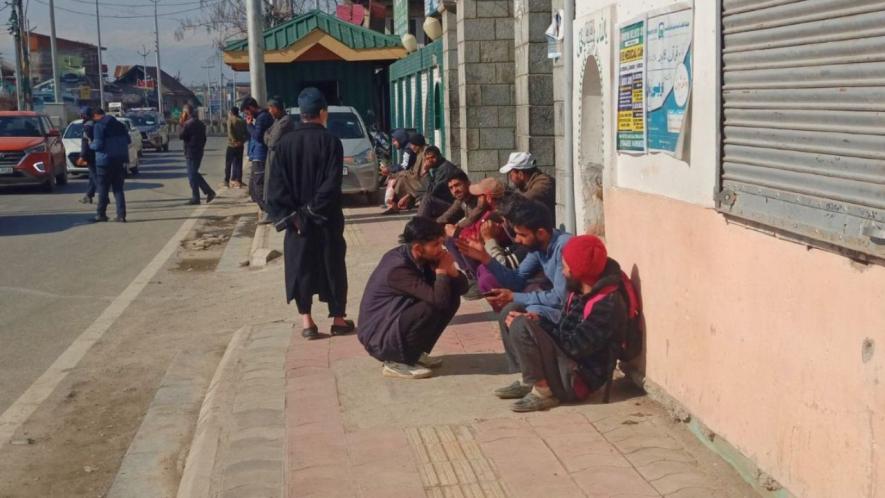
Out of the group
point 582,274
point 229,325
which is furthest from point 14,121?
point 582,274

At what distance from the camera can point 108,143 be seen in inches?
651

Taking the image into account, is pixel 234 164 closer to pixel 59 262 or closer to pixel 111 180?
pixel 111 180

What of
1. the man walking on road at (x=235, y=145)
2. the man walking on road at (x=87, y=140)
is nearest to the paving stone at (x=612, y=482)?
the man walking on road at (x=87, y=140)

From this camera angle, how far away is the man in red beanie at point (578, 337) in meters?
5.75

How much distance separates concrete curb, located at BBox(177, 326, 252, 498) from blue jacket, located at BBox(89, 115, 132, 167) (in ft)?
31.3

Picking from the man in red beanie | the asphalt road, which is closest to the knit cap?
the man in red beanie

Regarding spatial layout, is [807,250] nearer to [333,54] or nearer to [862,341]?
[862,341]

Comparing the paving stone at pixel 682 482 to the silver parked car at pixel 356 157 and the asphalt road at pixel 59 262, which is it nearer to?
the asphalt road at pixel 59 262

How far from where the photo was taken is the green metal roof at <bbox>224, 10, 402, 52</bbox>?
27344 millimetres

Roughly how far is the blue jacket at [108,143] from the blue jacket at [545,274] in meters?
10.9

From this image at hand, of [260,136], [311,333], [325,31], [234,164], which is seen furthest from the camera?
[325,31]

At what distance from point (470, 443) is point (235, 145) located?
16.7 meters

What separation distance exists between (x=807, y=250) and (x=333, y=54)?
2474 cm

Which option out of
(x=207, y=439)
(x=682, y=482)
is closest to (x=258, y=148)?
(x=207, y=439)
